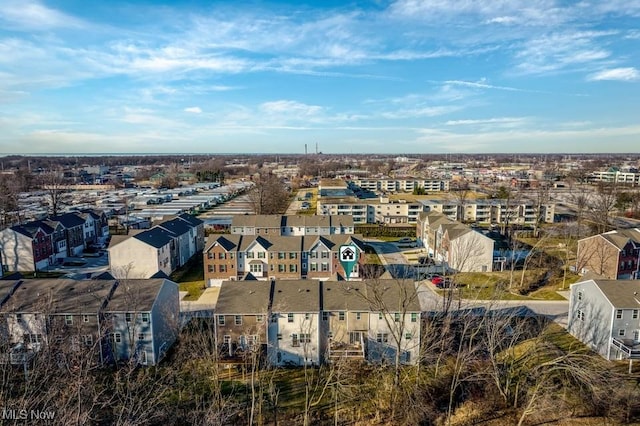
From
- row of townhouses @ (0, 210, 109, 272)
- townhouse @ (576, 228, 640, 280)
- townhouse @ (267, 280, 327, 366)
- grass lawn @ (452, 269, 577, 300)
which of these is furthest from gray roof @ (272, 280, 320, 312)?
row of townhouses @ (0, 210, 109, 272)

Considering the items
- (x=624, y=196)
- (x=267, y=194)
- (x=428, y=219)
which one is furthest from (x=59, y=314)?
(x=624, y=196)

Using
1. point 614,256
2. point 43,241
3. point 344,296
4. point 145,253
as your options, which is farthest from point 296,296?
point 43,241

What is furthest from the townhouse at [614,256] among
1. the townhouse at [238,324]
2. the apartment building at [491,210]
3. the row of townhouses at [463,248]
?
the townhouse at [238,324]

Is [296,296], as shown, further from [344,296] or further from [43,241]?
[43,241]

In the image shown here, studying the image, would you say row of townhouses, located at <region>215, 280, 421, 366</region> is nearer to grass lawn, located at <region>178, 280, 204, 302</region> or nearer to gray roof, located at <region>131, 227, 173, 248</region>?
grass lawn, located at <region>178, 280, 204, 302</region>

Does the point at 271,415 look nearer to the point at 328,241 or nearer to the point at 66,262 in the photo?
the point at 328,241
